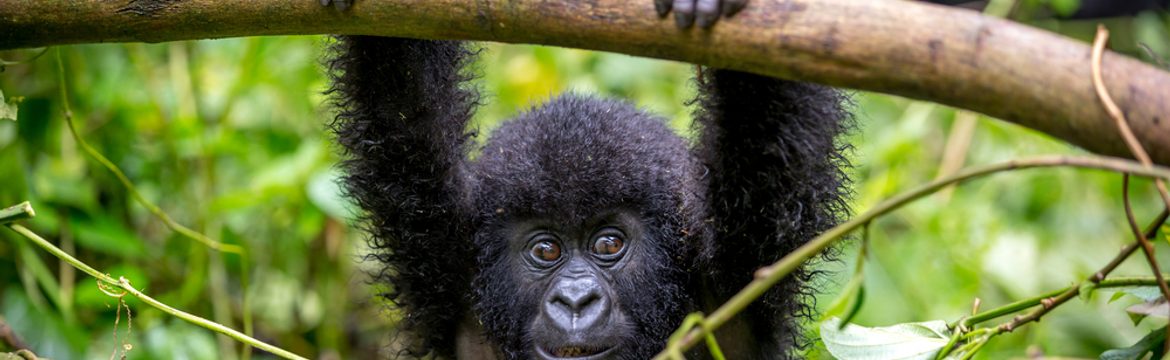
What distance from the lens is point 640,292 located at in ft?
11.1

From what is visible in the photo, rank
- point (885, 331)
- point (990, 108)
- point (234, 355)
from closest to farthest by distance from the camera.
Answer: point (990, 108), point (885, 331), point (234, 355)

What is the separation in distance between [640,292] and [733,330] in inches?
12.5

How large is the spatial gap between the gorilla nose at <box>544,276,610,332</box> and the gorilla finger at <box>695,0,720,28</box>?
1.39 m

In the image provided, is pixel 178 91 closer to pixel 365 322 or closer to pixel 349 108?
pixel 365 322

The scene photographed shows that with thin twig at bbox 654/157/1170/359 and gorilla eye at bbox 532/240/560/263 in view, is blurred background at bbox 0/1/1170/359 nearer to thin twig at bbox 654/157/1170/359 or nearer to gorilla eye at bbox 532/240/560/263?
gorilla eye at bbox 532/240/560/263

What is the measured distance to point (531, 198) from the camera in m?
3.43

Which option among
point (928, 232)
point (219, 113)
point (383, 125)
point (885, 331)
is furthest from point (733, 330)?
point (219, 113)

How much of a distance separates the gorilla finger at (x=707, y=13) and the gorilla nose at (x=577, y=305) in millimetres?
1390

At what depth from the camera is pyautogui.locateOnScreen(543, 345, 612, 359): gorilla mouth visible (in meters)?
3.23

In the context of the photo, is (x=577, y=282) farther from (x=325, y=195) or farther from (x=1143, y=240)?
(x=325, y=195)

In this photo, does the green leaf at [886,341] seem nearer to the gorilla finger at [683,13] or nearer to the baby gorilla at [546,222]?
the baby gorilla at [546,222]

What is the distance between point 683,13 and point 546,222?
1516mm

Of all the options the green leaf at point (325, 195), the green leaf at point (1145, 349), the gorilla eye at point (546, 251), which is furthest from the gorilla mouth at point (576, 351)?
the green leaf at point (325, 195)

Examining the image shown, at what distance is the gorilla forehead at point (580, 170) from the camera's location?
3410 millimetres
